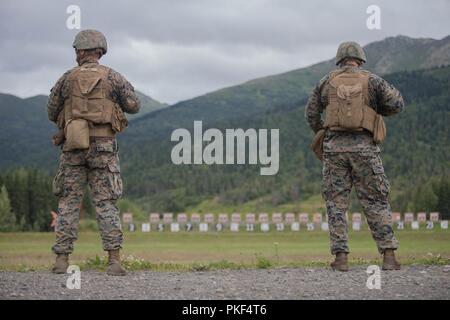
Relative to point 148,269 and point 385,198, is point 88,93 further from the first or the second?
point 385,198

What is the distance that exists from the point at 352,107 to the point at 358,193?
1321 mm

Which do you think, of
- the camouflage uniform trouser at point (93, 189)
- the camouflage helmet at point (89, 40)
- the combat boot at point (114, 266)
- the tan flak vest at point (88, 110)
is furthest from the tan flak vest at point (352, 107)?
the combat boot at point (114, 266)

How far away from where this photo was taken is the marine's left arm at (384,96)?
1131 centimetres

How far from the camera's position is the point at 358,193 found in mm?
11359

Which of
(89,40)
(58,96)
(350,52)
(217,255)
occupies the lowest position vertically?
(217,255)

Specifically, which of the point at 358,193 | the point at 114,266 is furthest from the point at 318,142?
the point at 114,266

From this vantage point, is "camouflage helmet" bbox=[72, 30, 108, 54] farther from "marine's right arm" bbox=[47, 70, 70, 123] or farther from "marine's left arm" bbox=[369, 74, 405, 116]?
"marine's left arm" bbox=[369, 74, 405, 116]

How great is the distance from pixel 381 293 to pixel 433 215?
75.4 metres

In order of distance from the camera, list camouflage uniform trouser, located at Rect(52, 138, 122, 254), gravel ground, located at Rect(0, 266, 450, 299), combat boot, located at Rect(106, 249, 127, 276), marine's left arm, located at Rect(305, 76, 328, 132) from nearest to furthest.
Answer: gravel ground, located at Rect(0, 266, 450, 299) → combat boot, located at Rect(106, 249, 127, 276) → camouflage uniform trouser, located at Rect(52, 138, 122, 254) → marine's left arm, located at Rect(305, 76, 328, 132)

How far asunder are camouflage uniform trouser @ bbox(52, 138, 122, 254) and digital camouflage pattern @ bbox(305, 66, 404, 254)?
326 cm

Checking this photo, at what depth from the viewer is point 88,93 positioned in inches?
431

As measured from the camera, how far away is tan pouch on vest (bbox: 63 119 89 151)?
10828 millimetres

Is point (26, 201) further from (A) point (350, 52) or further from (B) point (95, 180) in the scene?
(A) point (350, 52)

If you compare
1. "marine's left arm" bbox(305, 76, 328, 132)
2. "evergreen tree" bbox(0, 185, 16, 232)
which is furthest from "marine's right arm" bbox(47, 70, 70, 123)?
"evergreen tree" bbox(0, 185, 16, 232)
